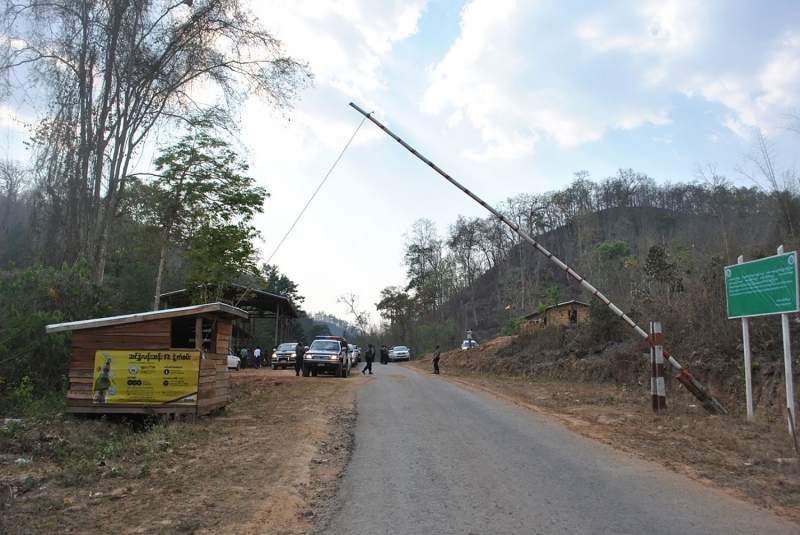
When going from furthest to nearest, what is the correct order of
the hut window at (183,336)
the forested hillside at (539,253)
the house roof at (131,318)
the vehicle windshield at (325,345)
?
1. the forested hillside at (539,253)
2. the vehicle windshield at (325,345)
3. the hut window at (183,336)
4. the house roof at (131,318)

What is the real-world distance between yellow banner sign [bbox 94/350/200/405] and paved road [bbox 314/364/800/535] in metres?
3.79

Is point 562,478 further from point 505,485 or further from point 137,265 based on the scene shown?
point 137,265

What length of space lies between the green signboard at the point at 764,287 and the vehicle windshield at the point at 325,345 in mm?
19358

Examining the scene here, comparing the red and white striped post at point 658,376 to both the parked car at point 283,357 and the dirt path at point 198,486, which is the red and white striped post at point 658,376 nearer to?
the dirt path at point 198,486

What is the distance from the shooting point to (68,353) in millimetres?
13820

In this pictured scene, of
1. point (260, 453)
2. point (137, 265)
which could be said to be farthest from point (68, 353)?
point (137, 265)

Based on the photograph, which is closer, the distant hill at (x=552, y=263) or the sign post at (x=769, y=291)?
the sign post at (x=769, y=291)

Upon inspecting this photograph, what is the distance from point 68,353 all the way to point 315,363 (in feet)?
42.6

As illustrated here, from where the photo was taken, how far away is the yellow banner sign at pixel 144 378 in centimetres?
1096

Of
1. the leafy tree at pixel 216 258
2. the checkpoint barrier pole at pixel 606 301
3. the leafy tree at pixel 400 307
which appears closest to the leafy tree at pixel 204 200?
the leafy tree at pixel 216 258

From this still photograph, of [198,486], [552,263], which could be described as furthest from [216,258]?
[552,263]

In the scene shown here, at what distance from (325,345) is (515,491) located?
21998mm

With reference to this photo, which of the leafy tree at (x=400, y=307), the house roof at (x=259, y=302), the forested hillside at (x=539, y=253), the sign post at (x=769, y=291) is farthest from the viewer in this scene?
the leafy tree at (x=400, y=307)

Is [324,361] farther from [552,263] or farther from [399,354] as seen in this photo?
[552,263]
